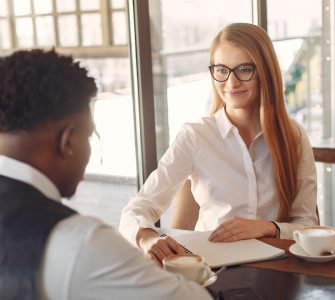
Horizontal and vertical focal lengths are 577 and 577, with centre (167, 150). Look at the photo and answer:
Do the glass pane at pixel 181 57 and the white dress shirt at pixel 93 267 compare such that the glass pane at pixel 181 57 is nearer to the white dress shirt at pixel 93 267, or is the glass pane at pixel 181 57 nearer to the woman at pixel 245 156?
the woman at pixel 245 156

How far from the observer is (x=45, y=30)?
8.48 ft

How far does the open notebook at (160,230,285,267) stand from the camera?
5.06 feet

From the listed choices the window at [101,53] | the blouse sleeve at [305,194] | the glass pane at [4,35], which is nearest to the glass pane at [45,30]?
the window at [101,53]

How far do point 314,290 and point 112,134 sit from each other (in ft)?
5.73

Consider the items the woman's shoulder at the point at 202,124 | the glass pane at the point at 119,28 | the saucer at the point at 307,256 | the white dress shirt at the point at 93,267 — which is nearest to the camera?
the white dress shirt at the point at 93,267

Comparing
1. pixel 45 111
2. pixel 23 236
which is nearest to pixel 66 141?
pixel 45 111

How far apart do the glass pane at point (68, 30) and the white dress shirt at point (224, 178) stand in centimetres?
80

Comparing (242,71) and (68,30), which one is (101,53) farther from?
(242,71)

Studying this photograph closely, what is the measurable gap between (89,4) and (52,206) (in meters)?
1.99

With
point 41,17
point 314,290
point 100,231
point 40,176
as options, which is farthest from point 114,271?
point 41,17

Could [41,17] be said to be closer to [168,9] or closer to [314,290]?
[168,9]

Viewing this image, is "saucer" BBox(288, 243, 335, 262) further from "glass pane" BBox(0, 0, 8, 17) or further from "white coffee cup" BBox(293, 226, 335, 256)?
"glass pane" BBox(0, 0, 8, 17)

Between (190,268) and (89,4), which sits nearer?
(190,268)

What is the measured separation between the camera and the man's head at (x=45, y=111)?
91cm
